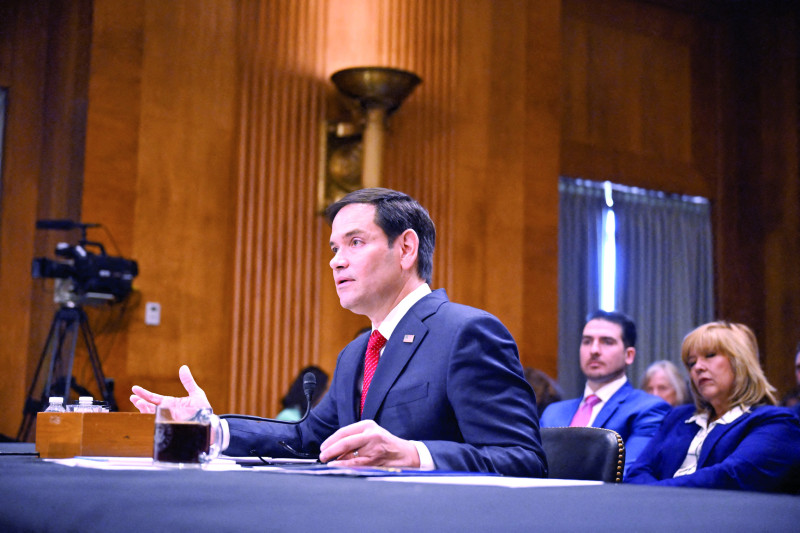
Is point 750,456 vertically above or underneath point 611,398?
underneath

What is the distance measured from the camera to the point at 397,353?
7.11 ft

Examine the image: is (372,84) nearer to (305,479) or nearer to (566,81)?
(566,81)

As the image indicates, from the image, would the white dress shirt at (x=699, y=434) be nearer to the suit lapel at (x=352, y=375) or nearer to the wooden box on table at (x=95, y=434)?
the suit lapel at (x=352, y=375)

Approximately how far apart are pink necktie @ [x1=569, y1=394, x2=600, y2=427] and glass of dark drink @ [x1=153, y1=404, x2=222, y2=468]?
3.10 meters

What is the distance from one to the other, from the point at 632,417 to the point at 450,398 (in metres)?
2.39

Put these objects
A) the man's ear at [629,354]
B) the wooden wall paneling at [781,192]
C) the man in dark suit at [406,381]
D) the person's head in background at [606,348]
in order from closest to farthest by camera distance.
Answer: the man in dark suit at [406,381], the person's head in background at [606,348], the man's ear at [629,354], the wooden wall paneling at [781,192]

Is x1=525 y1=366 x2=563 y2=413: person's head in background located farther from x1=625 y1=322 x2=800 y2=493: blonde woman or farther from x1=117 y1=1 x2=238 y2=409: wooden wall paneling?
x1=117 y1=1 x2=238 y2=409: wooden wall paneling

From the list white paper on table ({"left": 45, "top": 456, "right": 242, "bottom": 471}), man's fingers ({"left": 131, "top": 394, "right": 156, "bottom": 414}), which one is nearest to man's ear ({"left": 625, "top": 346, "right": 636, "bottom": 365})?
man's fingers ({"left": 131, "top": 394, "right": 156, "bottom": 414})

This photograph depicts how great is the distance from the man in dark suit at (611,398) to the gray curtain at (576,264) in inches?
127

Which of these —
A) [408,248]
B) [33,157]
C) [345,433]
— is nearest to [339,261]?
[408,248]

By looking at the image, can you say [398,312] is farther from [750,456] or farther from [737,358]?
[737,358]

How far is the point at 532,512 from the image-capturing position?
0.89 m

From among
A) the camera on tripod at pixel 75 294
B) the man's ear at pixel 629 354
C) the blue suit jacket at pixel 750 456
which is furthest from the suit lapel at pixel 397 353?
the camera on tripod at pixel 75 294

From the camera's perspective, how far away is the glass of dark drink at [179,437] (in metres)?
1.55
